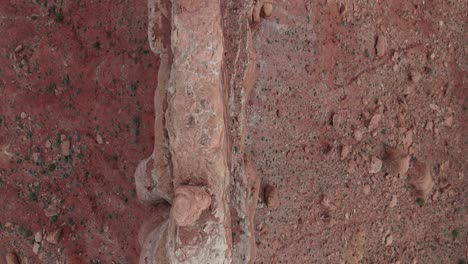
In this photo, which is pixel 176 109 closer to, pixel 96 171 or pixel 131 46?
pixel 131 46

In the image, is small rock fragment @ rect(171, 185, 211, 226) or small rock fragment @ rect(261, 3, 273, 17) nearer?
small rock fragment @ rect(171, 185, 211, 226)

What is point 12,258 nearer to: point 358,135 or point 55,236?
point 55,236

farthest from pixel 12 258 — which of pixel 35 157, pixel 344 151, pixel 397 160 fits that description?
pixel 397 160

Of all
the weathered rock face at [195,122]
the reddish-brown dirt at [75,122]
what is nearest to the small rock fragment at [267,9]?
the weathered rock face at [195,122]

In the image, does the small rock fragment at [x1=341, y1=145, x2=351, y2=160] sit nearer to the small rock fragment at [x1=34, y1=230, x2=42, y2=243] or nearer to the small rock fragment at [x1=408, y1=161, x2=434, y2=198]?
the small rock fragment at [x1=408, y1=161, x2=434, y2=198]

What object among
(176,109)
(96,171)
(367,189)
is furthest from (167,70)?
(367,189)

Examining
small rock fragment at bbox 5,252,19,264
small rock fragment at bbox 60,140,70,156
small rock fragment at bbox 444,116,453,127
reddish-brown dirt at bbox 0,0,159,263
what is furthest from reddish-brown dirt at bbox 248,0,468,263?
small rock fragment at bbox 5,252,19,264

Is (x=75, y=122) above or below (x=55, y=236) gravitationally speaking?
above
